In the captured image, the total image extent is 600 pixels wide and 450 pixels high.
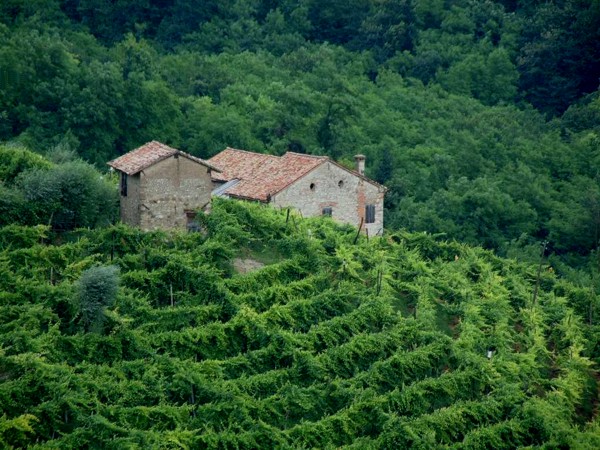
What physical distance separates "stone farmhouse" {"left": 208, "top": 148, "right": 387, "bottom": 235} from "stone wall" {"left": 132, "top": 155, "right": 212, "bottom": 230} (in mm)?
5038

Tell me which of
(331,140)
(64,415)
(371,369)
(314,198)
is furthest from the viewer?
(331,140)

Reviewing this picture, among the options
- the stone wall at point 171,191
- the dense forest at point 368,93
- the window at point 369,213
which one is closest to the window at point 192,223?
the stone wall at point 171,191

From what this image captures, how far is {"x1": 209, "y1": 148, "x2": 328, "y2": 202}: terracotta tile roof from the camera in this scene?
45.5 m

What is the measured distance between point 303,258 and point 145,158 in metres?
5.41

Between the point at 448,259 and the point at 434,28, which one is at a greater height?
the point at 434,28

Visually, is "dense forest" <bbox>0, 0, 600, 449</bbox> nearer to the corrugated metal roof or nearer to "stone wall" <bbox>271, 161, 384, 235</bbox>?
"stone wall" <bbox>271, 161, 384, 235</bbox>

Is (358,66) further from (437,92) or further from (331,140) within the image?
(331,140)

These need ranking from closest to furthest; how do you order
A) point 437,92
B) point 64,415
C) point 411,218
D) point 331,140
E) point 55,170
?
1. point 64,415
2. point 55,170
3. point 411,218
4. point 331,140
5. point 437,92

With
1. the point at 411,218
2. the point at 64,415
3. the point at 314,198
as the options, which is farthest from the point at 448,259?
the point at 64,415

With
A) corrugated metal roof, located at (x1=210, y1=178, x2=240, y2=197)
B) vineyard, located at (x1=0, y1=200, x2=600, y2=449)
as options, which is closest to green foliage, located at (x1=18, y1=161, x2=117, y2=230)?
vineyard, located at (x1=0, y1=200, x2=600, y2=449)

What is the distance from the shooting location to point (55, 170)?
39.1m

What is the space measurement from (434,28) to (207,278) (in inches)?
1619

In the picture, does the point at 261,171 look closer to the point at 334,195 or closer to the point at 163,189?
the point at 334,195

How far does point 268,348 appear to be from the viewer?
3475 centimetres
